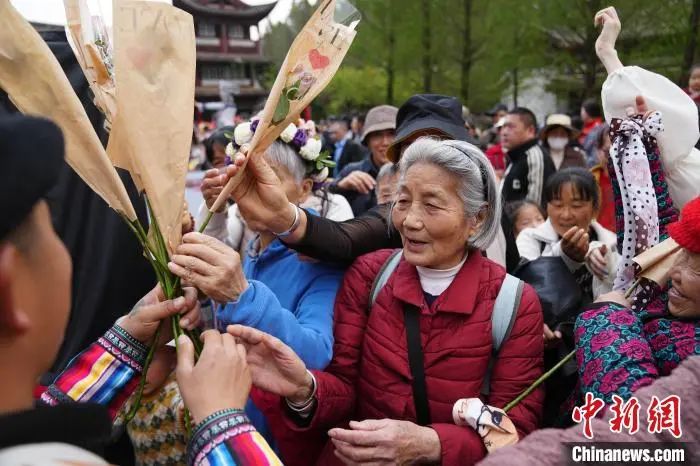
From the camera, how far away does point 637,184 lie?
6.82ft

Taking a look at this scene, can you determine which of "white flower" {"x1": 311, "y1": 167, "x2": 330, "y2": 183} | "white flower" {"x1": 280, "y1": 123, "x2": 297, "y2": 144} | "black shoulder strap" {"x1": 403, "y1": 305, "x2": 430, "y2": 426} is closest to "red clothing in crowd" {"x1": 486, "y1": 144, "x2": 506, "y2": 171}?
"white flower" {"x1": 311, "y1": 167, "x2": 330, "y2": 183}

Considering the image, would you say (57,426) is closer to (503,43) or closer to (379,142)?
(379,142)

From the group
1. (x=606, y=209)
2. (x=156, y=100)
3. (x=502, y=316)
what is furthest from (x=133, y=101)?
(x=606, y=209)

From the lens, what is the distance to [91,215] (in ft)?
9.11

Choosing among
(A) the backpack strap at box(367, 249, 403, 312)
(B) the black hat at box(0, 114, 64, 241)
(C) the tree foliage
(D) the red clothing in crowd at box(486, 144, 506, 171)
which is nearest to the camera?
(B) the black hat at box(0, 114, 64, 241)

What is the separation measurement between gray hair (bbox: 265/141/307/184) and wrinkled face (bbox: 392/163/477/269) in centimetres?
65

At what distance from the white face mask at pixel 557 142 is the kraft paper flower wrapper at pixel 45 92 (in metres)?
5.75

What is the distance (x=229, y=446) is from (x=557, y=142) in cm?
598

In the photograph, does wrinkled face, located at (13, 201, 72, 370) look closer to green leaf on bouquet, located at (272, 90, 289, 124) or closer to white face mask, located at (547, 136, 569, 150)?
green leaf on bouquet, located at (272, 90, 289, 124)

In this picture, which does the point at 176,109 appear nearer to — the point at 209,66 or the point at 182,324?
the point at 182,324

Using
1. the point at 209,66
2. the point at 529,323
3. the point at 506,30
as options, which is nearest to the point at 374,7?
the point at 506,30

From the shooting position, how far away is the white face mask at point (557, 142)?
6.45 metres

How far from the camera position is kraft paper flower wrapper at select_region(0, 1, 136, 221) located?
1.40 m

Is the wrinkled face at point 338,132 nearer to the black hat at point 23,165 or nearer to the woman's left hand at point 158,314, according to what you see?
the woman's left hand at point 158,314
